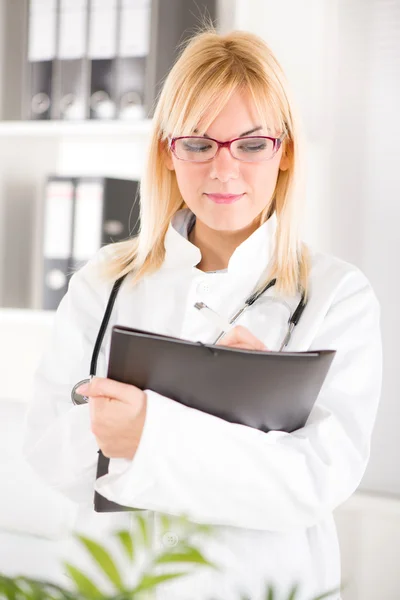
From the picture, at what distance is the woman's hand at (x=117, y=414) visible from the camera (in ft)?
3.22

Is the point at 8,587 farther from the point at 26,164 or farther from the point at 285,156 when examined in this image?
the point at 26,164

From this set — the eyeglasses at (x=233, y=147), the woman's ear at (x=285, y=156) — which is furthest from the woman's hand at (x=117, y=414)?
the woman's ear at (x=285, y=156)

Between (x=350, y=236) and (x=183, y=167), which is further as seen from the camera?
(x=350, y=236)

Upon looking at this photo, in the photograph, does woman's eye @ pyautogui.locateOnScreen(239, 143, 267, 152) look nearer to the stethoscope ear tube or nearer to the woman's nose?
the woman's nose

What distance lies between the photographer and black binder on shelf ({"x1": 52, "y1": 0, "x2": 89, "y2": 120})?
2.01 meters

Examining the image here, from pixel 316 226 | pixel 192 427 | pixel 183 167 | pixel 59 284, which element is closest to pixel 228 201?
pixel 183 167

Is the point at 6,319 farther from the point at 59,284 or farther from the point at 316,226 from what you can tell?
the point at 316,226

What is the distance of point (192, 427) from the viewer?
39.4 inches

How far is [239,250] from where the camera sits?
4.10 feet

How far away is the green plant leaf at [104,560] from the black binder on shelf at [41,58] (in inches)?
70.2

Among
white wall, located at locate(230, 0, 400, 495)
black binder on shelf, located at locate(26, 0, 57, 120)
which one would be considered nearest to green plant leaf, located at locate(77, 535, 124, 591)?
white wall, located at locate(230, 0, 400, 495)

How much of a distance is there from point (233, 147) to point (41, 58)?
1.09 m

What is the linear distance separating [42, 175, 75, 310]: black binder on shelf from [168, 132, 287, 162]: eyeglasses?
35.3 inches

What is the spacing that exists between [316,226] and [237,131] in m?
0.79
